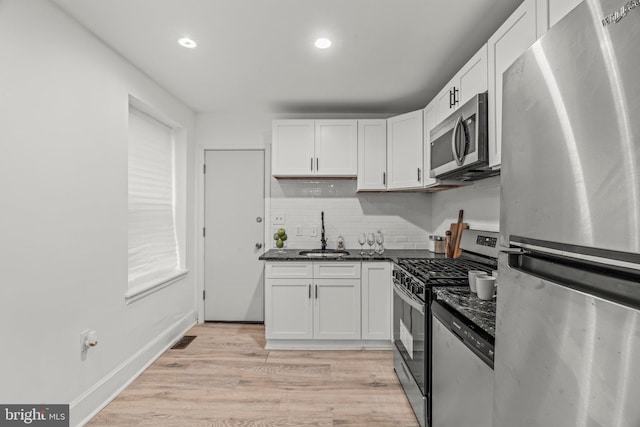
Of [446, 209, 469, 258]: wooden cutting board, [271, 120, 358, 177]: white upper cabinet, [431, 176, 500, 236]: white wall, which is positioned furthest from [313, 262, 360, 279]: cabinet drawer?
[431, 176, 500, 236]: white wall

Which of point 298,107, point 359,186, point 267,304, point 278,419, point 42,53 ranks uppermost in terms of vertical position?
point 298,107

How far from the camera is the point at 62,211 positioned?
72.7 inches

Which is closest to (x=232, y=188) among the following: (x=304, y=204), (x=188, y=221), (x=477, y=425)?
(x=188, y=221)

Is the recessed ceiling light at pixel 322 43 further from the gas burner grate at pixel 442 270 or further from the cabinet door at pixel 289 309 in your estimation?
the cabinet door at pixel 289 309

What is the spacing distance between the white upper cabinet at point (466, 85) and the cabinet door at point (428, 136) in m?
0.12

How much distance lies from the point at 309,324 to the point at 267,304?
45 centimetres

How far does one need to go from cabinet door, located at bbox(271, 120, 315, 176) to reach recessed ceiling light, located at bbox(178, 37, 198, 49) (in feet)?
4.12

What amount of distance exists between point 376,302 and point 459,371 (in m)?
1.73

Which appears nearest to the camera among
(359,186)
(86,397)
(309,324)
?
(86,397)

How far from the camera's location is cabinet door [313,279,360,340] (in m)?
3.08

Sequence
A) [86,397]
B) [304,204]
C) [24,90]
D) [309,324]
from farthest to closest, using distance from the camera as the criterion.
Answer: [304,204] < [309,324] < [86,397] < [24,90]

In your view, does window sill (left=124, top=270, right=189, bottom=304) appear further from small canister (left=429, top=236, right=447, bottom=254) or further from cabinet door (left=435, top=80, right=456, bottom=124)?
cabinet door (left=435, top=80, right=456, bottom=124)

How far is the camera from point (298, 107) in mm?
3578

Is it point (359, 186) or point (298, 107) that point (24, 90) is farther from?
point (359, 186)
